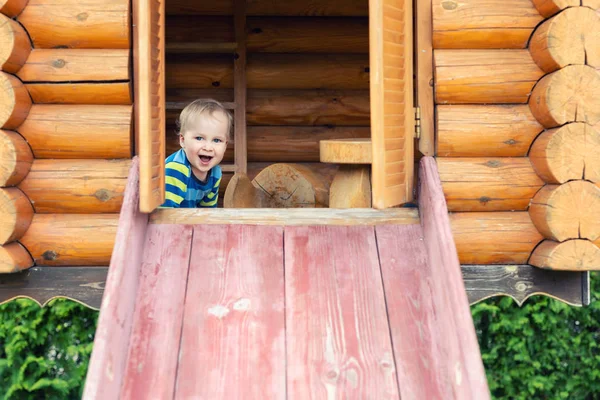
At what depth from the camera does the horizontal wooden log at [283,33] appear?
6.18m

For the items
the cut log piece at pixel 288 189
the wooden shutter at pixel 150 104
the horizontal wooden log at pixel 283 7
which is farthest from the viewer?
the horizontal wooden log at pixel 283 7

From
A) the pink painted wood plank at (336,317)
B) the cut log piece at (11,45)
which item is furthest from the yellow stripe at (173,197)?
the cut log piece at (11,45)

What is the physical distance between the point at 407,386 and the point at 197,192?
2.08m

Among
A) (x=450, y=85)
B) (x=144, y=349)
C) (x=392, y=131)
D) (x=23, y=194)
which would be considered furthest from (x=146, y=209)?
(x=450, y=85)

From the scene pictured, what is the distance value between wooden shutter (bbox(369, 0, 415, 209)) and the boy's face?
116 centimetres

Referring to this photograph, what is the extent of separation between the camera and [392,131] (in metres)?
3.74

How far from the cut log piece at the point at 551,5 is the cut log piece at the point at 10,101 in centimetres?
252

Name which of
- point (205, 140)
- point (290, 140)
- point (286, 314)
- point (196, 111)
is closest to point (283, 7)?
point (290, 140)

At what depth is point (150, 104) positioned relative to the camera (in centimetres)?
348

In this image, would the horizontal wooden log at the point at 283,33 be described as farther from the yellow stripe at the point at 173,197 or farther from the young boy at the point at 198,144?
the yellow stripe at the point at 173,197

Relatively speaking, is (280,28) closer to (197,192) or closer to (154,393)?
(197,192)

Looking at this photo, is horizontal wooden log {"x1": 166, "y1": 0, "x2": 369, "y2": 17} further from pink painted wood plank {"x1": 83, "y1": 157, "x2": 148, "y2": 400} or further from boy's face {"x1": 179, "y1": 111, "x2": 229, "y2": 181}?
pink painted wood plank {"x1": 83, "y1": 157, "x2": 148, "y2": 400}

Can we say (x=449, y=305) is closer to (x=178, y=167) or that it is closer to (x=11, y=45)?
(x=178, y=167)

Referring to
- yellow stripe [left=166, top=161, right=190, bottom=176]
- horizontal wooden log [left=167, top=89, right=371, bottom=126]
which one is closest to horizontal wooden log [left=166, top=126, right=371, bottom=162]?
horizontal wooden log [left=167, top=89, right=371, bottom=126]
